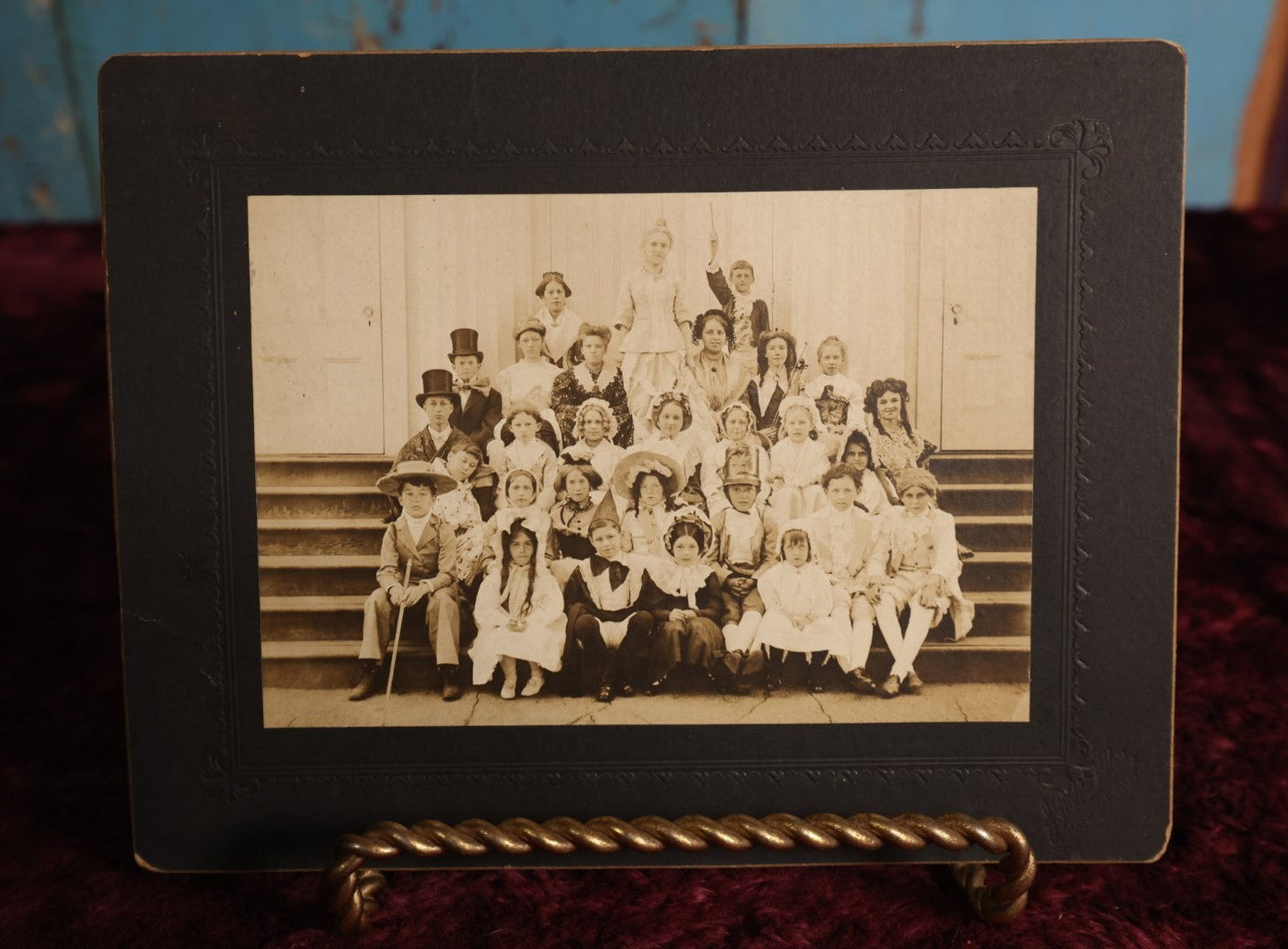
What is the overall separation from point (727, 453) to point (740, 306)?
5.0 inches

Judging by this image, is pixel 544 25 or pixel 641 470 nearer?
pixel 641 470

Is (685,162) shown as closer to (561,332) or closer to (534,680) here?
(561,332)

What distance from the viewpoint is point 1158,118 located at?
0.85m

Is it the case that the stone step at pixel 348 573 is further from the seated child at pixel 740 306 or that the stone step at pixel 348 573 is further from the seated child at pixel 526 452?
the seated child at pixel 740 306

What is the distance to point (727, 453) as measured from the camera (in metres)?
0.88

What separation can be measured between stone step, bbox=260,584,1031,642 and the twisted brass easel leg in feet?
0.54

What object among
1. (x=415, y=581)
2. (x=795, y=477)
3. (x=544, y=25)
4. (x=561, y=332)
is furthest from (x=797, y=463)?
(x=544, y=25)

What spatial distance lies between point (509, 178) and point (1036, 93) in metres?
0.45

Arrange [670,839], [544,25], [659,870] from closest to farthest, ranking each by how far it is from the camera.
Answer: [670,839] → [659,870] → [544,25]

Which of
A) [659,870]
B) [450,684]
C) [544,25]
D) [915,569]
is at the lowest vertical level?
[659,870]

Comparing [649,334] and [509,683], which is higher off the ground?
[649,334]

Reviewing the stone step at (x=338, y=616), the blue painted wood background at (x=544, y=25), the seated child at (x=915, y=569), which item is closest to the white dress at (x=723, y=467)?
the seated child at (x=915, y=569)

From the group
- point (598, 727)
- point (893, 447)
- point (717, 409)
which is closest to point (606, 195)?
point (717, 409)

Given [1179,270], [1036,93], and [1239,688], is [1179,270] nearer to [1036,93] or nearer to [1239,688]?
[1036,93]
